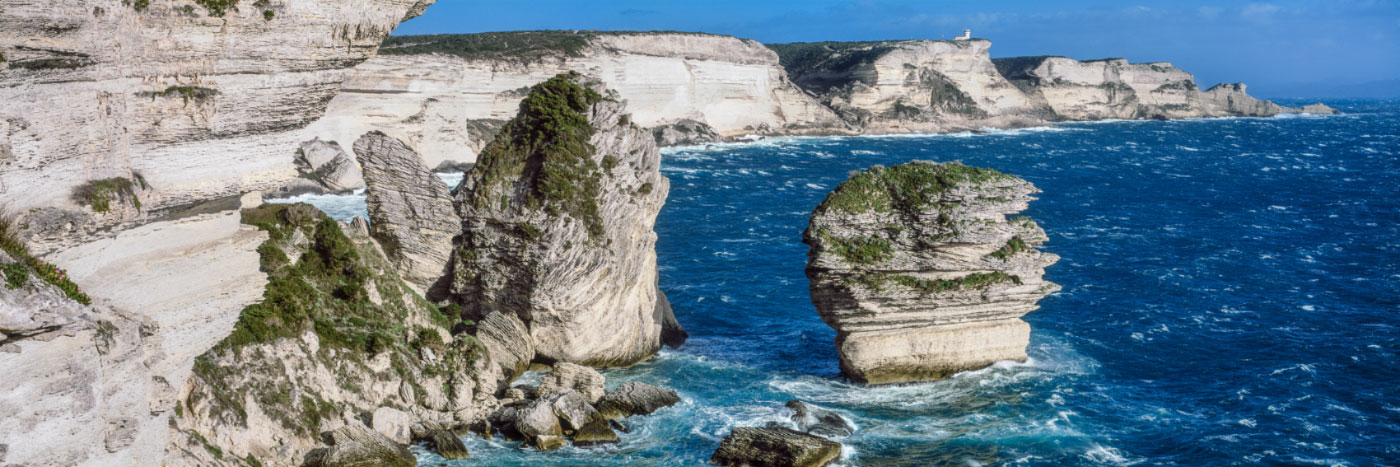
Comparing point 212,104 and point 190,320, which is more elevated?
point 212,104

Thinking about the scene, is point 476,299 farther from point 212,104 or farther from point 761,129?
point 761,129

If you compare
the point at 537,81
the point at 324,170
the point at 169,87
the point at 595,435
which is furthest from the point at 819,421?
the point at 537,81

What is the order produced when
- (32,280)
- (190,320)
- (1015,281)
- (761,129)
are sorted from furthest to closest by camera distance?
(761,129)
(1015,281)
(190,320)
(32,280)

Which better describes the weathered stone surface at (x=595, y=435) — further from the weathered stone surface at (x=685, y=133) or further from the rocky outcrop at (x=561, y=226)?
the weathered stone surface at (x=685, y=133)

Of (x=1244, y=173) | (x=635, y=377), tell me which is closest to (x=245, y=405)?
(x=635, y=377)

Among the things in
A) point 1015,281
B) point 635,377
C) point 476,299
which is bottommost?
point 635,377

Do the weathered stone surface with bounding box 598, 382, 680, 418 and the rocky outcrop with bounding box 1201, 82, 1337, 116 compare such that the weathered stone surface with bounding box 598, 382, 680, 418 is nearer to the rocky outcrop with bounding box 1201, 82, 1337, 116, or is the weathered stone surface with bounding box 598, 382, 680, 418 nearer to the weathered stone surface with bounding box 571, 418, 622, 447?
the weathered stone surface with bounding box 571, 418, 622, 447

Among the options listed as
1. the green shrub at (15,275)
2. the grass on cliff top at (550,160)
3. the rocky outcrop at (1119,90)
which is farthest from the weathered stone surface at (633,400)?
the rocky outcrop at (1119,90)
